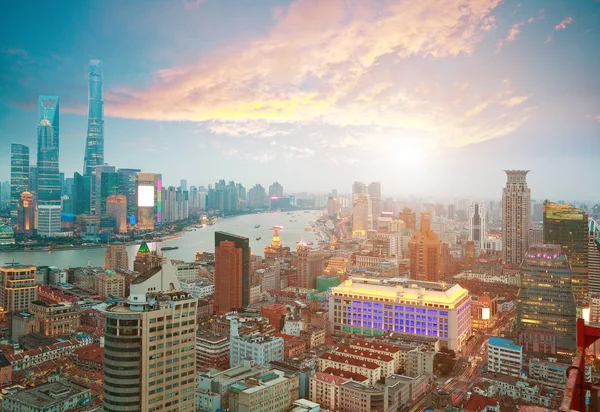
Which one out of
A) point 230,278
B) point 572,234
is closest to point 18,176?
point 230,278

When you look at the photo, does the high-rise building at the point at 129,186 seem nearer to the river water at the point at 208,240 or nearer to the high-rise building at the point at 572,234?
the river water at the point at 208,240

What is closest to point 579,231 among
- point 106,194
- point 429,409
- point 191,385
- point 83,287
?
point 429,409

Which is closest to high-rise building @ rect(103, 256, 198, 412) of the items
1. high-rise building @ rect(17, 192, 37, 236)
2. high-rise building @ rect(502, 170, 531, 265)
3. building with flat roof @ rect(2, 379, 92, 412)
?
building with flat roof @ rect(2, 379, 92, 412)

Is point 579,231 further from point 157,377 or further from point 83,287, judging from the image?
point 83,287

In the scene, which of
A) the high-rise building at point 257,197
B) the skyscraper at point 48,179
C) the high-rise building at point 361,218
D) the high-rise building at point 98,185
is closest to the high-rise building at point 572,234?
the high-rise building at point 361,218

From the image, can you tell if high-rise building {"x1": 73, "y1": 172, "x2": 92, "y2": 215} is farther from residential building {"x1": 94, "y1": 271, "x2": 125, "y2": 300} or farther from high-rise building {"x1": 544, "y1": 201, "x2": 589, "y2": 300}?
high-rise building {"x1": 544, "y1": 201, "x2": 589, "y2": 300}

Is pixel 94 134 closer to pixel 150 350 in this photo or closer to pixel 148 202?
pixel 148 202
